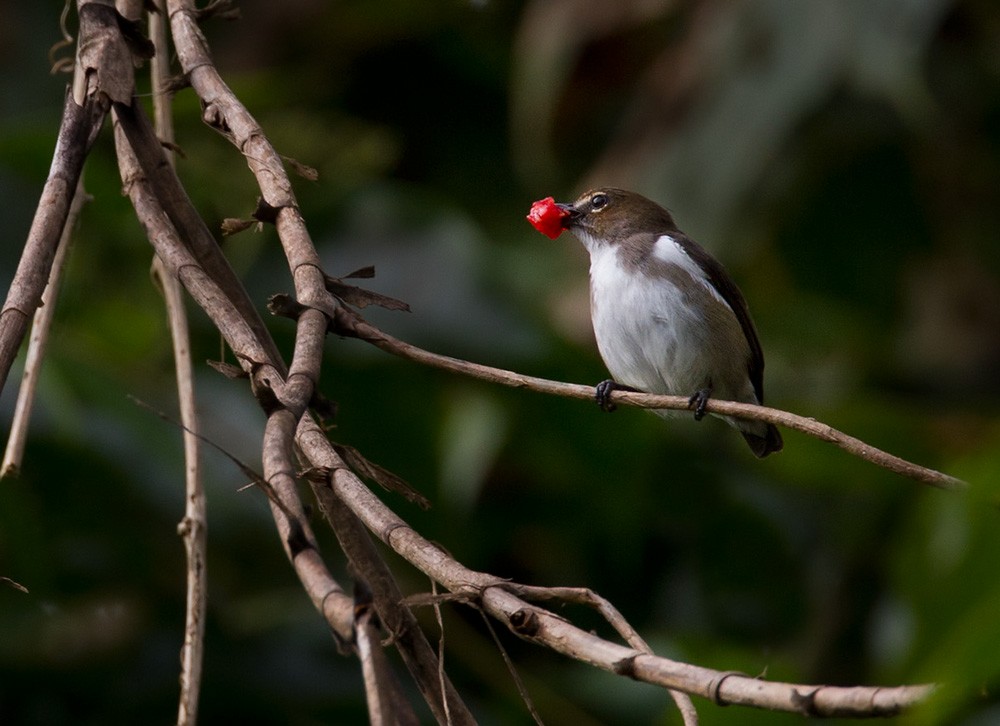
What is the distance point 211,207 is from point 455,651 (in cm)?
216

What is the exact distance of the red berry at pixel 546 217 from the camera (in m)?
4.66

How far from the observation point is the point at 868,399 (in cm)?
665

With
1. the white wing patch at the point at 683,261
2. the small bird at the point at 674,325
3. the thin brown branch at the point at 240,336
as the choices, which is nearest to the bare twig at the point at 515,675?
the thin brown branch at the point at 240,336

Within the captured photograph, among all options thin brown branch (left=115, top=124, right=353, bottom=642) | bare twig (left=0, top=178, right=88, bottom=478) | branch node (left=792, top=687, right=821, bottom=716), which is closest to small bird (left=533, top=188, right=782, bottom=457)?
bare twig (left=0, top=178, right=88, bottom=478)

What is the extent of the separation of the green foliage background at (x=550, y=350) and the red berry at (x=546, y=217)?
41.4 inches

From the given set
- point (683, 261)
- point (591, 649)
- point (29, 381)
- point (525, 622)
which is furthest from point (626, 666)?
point (683, 261)

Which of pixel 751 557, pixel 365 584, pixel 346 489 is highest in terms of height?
pixel 751 557

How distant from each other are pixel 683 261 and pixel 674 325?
292mm

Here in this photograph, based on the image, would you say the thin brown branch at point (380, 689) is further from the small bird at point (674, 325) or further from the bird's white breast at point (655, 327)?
the bird's white breast at point (655, 327)

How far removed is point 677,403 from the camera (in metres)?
2.53

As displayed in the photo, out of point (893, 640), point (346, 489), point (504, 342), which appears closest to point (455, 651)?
point (504, 342)

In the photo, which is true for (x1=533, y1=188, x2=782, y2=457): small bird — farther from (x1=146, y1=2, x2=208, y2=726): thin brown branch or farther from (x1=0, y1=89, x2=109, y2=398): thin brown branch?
(x1=0, y1=89, x2=109, y2=398): thin brown branch

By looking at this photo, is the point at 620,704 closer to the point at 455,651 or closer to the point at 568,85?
the point at 455,651

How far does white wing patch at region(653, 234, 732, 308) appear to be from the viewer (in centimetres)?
471
